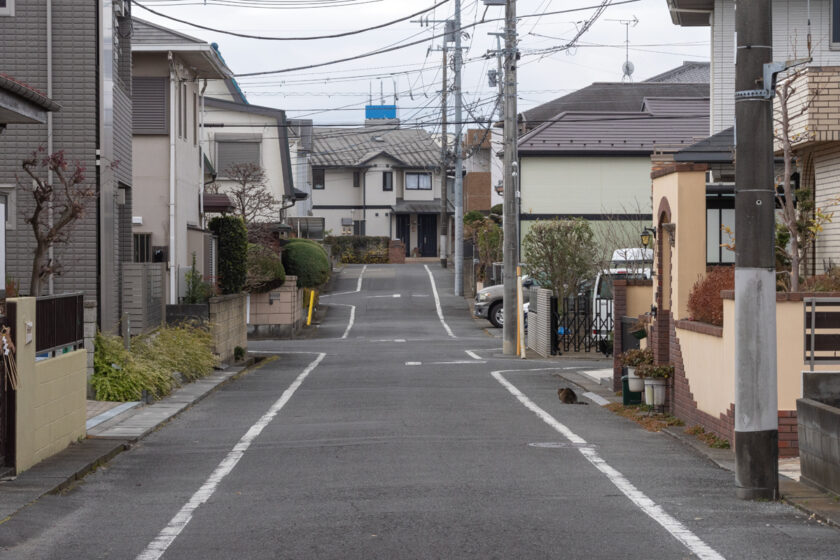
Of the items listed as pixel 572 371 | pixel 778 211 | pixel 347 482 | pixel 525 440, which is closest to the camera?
pixel 347 482

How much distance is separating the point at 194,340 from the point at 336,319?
2374 centimetres

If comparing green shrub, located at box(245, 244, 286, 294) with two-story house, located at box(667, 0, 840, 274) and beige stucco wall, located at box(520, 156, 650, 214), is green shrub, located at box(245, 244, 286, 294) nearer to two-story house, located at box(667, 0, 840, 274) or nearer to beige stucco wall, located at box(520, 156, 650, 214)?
beige stucco wall, located at box(520, 156, 650, 214)

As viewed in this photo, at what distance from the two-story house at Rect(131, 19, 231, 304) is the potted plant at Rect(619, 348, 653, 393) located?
41.5ft

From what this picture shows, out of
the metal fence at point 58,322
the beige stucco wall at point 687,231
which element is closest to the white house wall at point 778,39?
the beige stucco wall at point 687,231

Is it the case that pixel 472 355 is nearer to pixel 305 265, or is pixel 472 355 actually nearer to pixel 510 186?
pixel 510 186

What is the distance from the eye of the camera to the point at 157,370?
18.8 m

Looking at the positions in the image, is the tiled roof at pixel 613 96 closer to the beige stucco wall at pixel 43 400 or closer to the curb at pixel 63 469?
the curb at pixel 63 469

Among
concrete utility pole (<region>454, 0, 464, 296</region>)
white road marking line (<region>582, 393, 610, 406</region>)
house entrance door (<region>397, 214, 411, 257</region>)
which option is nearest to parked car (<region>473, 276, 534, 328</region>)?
concrete utility pole (<region>454, 0, 464, 296</region>)

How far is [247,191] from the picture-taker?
4644 centimetres

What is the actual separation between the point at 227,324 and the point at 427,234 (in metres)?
55.4

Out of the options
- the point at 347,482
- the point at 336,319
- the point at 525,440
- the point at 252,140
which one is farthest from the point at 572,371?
the point at 252,140

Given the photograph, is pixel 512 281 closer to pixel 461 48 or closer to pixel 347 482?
pixel 347 482

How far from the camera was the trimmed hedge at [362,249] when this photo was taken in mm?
75750

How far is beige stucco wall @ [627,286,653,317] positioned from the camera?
20078 mm
